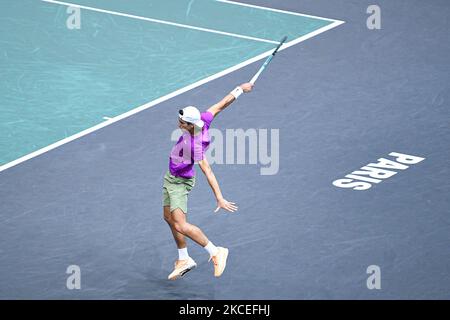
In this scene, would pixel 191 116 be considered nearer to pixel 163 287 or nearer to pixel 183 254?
pixel 183 254

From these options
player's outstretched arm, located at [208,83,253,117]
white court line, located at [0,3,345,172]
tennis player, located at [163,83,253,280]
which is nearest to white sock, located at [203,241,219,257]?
tennis player, located at [163,83,253,280]

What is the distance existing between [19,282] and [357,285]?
14.6 feet

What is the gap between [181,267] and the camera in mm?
16859

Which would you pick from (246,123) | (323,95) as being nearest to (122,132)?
(246,123)

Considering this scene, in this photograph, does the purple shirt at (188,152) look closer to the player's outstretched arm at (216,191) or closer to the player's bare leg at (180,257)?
the player's outstretched arm at (216,191)

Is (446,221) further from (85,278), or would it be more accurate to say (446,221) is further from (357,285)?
(85,278)

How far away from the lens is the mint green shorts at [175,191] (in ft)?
54.2

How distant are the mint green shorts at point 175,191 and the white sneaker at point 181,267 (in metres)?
0.75

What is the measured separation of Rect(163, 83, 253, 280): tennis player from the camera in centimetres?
1641

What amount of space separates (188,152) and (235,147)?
161 inches

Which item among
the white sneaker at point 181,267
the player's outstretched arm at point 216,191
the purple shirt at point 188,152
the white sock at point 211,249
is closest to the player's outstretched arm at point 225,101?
the purple shirt at point 188,152

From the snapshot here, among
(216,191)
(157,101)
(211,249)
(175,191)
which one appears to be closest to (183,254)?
(211,249)

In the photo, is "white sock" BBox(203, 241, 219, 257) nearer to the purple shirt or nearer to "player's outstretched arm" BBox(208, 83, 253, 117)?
the purple shirt

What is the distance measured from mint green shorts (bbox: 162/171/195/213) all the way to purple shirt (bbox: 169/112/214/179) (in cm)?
8
